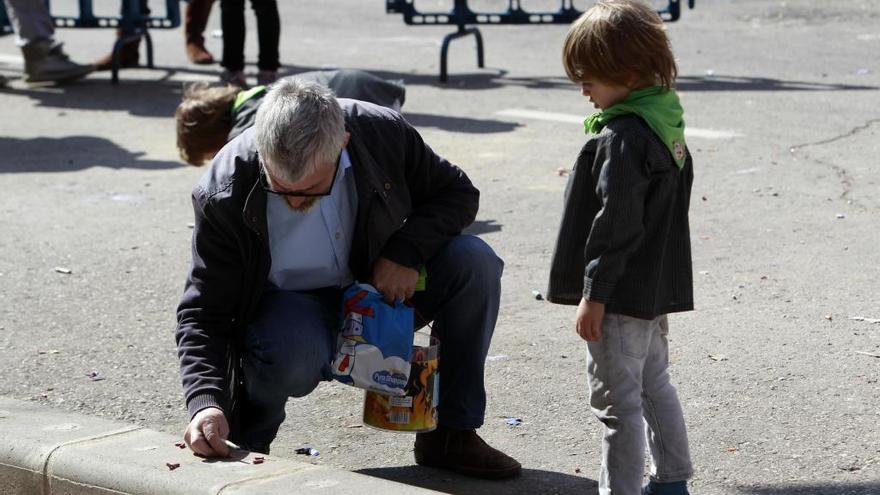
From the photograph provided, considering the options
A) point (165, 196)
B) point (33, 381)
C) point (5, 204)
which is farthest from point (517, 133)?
point (33, 381)

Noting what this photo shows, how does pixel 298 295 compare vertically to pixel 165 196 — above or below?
above

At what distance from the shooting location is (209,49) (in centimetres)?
1230

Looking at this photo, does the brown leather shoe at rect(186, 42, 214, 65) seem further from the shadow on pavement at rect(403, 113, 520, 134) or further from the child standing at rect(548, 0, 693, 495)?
the child standing at rect(548, 0, 693, 495)

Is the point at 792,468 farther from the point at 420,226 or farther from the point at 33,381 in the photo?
the point at 33,381

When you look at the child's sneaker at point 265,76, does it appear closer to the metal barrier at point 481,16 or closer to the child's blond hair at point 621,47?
the metal barrier at point 481,16

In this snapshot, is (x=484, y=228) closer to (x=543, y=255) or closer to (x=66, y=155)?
(x=543, y=255)

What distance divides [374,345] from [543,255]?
242 centimetres

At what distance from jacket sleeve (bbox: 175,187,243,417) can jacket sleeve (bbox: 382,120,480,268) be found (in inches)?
16.4

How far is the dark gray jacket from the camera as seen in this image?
10.4 ft

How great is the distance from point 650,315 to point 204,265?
1.13m

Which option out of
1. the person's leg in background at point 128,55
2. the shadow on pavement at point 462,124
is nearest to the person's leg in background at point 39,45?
the person's leg in background at point 128,55

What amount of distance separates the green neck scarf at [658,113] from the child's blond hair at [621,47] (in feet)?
0.09

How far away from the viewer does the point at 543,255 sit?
5.89m

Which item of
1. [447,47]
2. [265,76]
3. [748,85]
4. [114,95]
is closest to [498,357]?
[265,76]
